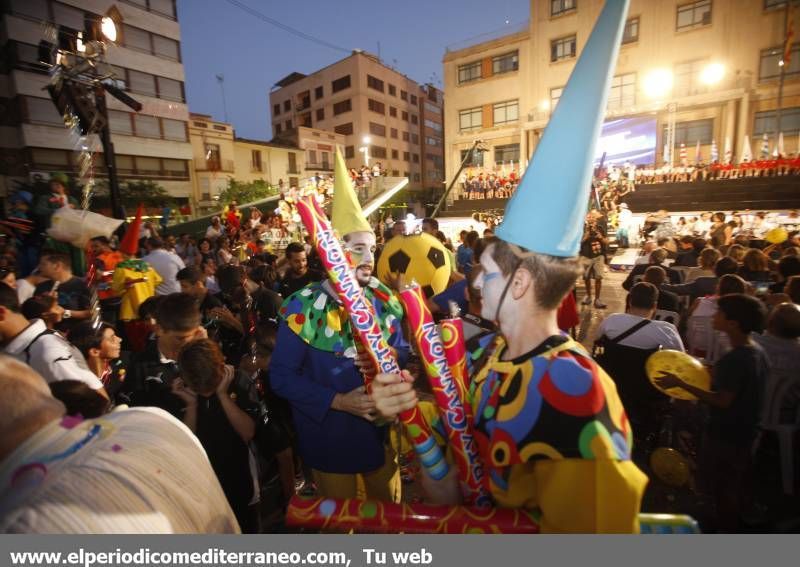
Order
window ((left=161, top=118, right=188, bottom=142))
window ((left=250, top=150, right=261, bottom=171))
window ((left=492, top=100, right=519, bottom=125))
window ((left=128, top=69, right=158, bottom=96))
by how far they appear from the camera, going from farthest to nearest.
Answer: window ((left=250, top=150, right=261, bottom=171)) → window ((left=492, top=100, right=519, bottom=125)) → window ((left=161, top=118, right=188, bottom=142)) → window ((left=128, top=69, right=158, bottom=96))

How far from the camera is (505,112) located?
32.9 metres

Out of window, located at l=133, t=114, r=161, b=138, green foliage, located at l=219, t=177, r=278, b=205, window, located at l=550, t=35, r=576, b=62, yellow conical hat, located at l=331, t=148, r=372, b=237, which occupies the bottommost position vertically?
yellow conical hat, located at l=331, t=148, r=372, b=237

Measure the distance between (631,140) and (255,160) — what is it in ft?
96.2

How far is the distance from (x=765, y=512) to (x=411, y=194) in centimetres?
4356

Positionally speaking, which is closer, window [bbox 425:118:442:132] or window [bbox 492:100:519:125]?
window [bbox 492:100:519:125]

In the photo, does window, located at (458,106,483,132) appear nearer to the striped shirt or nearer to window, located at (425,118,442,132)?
window, located at (425,118,442,132)

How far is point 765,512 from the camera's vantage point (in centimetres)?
294

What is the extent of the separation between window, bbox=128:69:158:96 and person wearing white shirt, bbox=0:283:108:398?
29.7 meters

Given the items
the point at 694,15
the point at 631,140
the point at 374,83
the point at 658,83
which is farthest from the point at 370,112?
the point at 694,15

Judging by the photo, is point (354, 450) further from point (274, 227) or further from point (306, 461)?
point (274, 227)

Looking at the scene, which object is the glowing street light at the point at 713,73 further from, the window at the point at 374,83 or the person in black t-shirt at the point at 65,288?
the person in black t-shirt at the point at 65,288

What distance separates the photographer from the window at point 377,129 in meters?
43.3

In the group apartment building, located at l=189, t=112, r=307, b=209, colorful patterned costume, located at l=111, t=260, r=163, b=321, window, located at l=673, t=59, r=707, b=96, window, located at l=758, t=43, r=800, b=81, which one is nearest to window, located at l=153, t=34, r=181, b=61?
apartment building, located at l=189, t=112, r=307, b=209

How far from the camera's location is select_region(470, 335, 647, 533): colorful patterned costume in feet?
3.45
